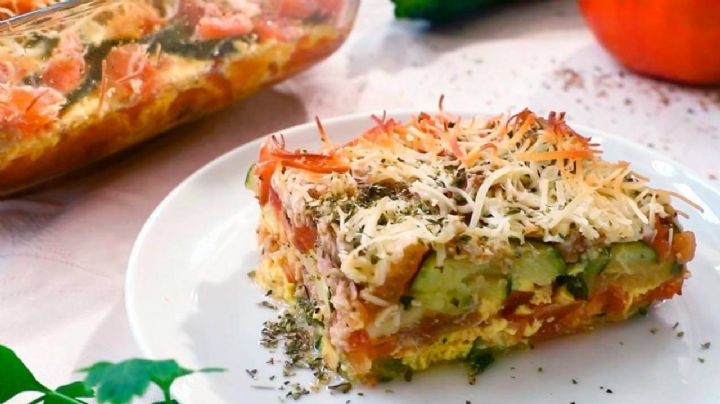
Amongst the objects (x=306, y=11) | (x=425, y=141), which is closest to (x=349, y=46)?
(x=306, y=11)

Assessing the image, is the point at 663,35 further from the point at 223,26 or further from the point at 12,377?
the point at 12,377

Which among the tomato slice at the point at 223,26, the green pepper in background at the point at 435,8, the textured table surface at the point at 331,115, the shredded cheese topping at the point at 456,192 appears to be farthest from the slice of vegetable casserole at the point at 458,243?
the green pepper in background at the point at 435,8

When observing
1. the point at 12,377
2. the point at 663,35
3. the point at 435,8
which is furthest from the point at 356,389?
the point at 435,8

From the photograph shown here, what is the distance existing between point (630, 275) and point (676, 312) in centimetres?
12

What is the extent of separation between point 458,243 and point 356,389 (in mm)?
266

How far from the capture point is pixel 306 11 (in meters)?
2.02

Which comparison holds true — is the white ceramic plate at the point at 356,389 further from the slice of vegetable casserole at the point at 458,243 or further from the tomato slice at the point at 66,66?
the tomato slice at the point at 66,66

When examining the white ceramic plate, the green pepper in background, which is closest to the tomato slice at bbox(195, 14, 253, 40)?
the white ceramic plate

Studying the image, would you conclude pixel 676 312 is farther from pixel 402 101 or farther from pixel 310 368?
pixel 402 101

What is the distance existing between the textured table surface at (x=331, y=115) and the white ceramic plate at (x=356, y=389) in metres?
0.12

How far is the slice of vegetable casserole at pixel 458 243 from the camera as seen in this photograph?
1.24m

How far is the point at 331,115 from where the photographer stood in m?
2.16

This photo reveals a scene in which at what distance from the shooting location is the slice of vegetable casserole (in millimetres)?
1240

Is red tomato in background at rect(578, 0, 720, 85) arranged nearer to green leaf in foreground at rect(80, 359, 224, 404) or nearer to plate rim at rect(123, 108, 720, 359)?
plate rim at rect(123, 108, 720, 359)
